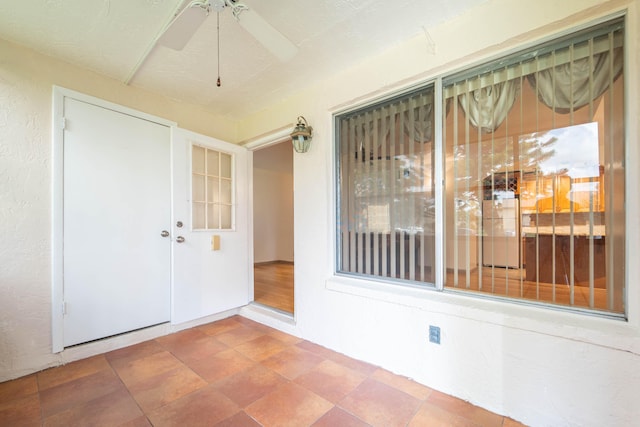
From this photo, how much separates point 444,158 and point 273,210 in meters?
5.68

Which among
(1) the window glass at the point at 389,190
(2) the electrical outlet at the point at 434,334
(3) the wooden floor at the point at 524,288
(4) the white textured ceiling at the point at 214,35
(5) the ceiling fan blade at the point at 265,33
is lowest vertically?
(2) the electrical outlet at the point at 434,334

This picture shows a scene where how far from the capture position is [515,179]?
1629 mm

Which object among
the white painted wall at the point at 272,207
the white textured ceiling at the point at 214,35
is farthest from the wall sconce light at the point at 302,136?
the white painted wall at the point at 272,207

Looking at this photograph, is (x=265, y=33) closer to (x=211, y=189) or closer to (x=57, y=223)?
(x=211, y=189)

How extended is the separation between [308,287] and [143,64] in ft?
8.14

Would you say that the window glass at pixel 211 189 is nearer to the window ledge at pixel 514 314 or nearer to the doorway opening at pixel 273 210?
the window ledge at pixel 514 314

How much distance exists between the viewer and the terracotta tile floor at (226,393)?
58.7 inches

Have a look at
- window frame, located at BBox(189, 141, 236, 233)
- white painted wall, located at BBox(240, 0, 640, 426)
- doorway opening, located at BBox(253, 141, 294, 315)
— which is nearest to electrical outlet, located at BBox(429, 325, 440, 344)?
white painted wall, located at BBox(240, 0, 640, 426)

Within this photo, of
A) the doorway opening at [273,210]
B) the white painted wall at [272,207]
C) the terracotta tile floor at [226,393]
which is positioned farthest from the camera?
the white painted wall at [272,207]

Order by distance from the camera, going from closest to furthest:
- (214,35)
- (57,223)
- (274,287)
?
(214,35) → (57,223) → (274,287)

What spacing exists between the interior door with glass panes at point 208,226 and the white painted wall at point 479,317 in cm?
111

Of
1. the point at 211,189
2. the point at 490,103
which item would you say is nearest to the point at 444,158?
the point at 490,103

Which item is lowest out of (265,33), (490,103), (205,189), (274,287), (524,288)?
(274,287)

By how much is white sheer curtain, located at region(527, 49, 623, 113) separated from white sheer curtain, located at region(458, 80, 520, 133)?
12 centimetres
